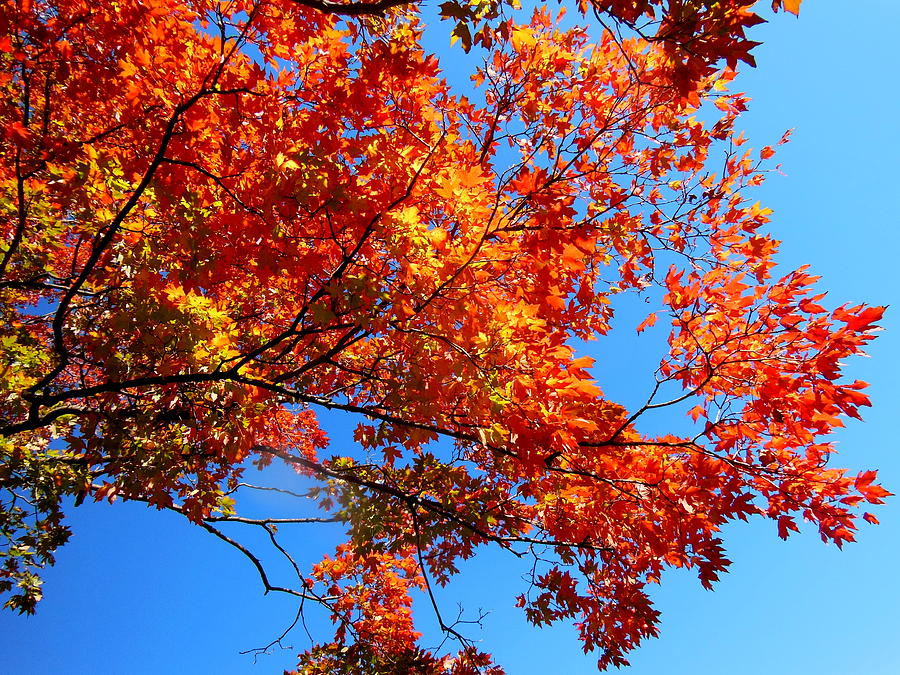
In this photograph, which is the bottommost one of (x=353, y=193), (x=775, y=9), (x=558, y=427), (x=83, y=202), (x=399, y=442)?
(x=558, y=427)

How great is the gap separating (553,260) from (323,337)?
2429 mm

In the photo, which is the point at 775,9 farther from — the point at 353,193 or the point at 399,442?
the point at 399,442

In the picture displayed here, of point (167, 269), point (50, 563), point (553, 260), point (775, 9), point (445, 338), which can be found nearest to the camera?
point (775, 9)

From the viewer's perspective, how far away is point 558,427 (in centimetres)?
318

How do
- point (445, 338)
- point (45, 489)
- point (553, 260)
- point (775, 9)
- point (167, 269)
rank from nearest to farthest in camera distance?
1. point (775, 9)
2. point (445, 338)
3. point (553, 260)
4. point (167, 269)
5. point (45, 489)

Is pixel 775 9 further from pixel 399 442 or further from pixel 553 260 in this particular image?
pixel 399 442

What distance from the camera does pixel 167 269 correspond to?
3.81m

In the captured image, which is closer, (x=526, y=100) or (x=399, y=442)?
(x=526, y=100)

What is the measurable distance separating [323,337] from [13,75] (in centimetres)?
405

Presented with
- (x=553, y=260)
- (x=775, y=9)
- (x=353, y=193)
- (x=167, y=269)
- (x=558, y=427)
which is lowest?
(x=558, y=427)

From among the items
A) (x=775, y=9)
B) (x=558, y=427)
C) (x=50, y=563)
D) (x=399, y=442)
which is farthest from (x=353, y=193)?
Result: (x=50, y=563)

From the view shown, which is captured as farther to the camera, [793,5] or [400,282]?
[400,282]

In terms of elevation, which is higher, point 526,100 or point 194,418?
point 526,100

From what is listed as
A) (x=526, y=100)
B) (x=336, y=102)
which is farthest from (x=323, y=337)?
(x=526, y=100)
